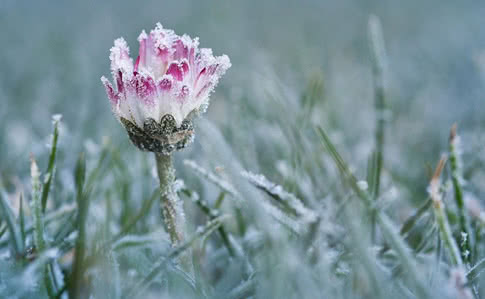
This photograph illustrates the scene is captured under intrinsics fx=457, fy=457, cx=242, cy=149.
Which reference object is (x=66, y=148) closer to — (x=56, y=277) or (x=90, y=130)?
(x=90, y=130)

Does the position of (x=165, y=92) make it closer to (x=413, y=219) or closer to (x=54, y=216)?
(x=54, y=216)

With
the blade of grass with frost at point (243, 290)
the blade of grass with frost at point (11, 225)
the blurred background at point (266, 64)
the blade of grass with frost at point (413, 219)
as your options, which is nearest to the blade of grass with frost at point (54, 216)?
the blade of grass with frost at point (11, 225)

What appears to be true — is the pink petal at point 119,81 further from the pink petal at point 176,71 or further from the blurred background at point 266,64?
the blurred background at point 266,64

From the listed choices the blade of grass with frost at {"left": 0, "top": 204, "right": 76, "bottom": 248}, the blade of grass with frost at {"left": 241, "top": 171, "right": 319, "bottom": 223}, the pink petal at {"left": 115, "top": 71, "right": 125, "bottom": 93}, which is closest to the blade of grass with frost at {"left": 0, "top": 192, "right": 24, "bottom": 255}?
the blade of grass with frost at {"left": 0, "top": 204, "right": 76, "bottom": 248}

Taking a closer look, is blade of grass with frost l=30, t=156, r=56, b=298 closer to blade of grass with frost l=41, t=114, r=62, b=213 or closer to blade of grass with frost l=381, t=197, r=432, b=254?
blade of grass with frost l=41, t=114, r=62, b=213

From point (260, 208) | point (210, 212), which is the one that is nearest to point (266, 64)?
point (210, 212)

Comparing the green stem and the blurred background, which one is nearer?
the green stem

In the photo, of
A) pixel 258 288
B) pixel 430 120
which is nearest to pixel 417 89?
pixel 430 120

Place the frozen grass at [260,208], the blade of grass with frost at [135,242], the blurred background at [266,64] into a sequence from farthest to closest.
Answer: the blurred background at [266,64] → the blade of grass with frost at [135,242] → the frozen grass at [260,208]
